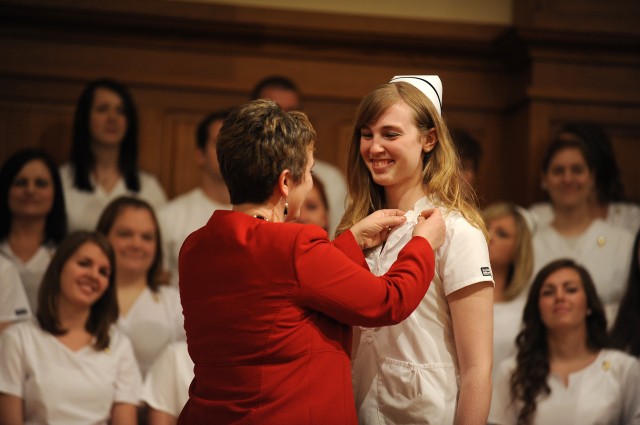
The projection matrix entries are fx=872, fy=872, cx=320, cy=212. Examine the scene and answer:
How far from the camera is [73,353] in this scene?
3602 mm

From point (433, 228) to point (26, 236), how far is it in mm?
2636

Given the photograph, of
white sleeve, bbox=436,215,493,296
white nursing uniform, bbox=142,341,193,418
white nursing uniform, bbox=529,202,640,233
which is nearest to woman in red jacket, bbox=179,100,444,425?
white sleeve, bbox=436,215,493,296

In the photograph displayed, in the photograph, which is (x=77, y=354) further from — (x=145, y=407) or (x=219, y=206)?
(x=219, y=206)

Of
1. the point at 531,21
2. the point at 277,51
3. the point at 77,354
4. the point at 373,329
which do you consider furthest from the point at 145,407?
the point at 531,21

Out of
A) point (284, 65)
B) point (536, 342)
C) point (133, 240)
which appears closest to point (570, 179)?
point (536, 342)

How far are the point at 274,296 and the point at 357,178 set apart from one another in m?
0.66

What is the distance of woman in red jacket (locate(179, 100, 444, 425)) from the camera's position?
1906 millimetres

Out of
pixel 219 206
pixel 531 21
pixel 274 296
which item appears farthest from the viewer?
pixel 531 21

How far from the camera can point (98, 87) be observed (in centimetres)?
456

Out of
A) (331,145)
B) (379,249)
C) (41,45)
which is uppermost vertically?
(41,45)

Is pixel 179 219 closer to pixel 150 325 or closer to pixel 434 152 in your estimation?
pixel 150 325

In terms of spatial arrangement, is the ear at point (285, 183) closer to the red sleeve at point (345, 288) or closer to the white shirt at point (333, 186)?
the red sleeve at point (345, 288)

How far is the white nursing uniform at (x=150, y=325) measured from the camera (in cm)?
399

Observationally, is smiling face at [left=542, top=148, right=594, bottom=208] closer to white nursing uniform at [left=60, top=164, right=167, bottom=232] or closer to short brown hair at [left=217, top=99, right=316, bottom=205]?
white nursing uniform at [left=60, top=164, right=167, bottom=232]
